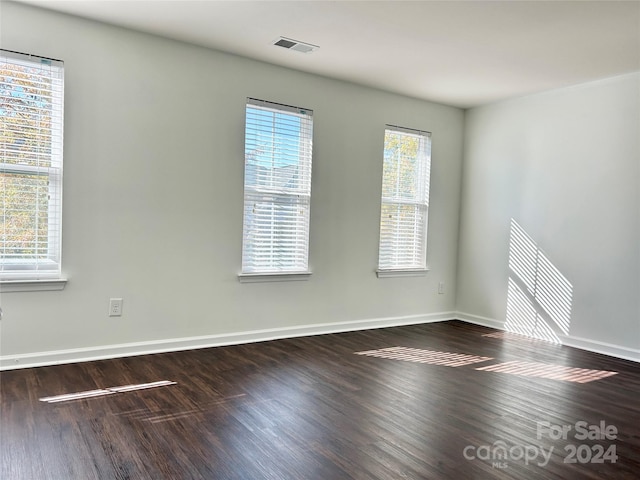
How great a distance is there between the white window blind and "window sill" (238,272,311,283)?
147 cm

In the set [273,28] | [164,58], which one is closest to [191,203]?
[164,58]

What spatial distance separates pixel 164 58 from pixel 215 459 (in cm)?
304

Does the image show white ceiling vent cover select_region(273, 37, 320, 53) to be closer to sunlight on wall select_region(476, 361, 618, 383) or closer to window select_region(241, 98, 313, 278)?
window select_region(241, 98, 313, 278)

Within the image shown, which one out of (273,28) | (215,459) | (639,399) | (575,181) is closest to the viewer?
(215,459)

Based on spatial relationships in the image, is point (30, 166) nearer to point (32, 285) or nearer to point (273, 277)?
point (32, 285)

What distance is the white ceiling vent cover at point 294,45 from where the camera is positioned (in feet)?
12.2

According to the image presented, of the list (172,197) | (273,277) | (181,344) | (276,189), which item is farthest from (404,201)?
(181,344)

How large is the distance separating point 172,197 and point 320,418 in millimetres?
2169

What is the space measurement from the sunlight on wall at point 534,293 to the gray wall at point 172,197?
5.09ft

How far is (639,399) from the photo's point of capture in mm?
3188

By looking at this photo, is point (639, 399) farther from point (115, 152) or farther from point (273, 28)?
point (115, 152)

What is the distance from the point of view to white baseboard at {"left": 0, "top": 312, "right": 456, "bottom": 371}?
11.0 feet

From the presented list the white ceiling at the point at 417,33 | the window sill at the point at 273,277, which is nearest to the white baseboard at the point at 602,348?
the white ceiling at the point at 417,33

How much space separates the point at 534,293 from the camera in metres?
4.95
